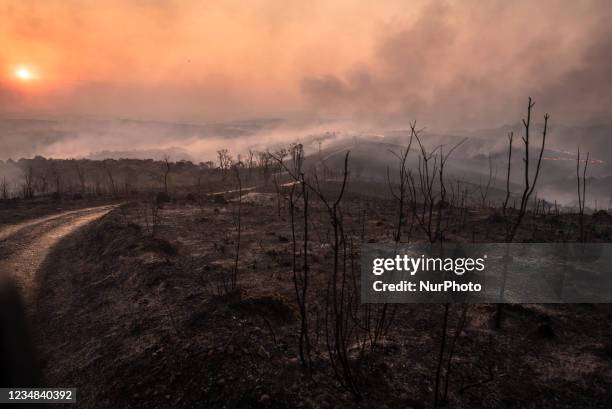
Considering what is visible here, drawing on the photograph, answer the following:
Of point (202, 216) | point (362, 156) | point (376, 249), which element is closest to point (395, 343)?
point (376, 249)

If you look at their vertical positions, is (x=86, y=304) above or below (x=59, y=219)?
below

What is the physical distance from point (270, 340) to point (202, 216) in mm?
16771

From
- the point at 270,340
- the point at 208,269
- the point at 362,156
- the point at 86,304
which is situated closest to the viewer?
the point at 270,340

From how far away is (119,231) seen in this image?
16.8m

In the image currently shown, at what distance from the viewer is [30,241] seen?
685 inches

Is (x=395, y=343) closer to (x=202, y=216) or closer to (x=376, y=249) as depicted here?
(x=376, y=249)

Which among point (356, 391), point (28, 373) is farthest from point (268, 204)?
point (28, 373)

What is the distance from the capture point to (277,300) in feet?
28.9

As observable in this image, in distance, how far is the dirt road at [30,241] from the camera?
1323cm

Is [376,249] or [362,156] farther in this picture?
[362,156]

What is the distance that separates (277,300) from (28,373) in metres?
5.94

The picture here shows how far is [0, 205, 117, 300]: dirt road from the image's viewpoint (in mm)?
13234

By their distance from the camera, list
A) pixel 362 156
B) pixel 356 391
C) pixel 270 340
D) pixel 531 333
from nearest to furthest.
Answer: pixel 356 391, pixel 270 340, pixel 531 333, pixel 362 156

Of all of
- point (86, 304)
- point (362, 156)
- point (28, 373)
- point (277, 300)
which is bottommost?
point (86, 304)
